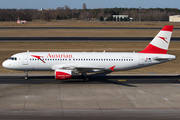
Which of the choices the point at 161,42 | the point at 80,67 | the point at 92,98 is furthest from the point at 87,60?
the point at 161,42

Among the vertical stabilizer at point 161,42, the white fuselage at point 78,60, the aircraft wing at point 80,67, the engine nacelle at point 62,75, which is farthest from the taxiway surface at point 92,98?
the vertical stabilizer at point 161,42

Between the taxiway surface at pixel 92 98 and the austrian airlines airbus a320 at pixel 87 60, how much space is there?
2176 mm

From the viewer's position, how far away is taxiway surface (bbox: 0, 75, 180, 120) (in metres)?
24.2

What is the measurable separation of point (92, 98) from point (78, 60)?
897 cm

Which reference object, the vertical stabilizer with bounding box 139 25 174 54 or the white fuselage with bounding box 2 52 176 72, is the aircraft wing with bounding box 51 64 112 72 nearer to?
the white fuselage with bounding box 2 52 176 72

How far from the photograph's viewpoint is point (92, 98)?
29.2 m

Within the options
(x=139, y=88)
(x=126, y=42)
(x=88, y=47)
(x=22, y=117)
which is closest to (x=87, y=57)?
(x=139, y=88)

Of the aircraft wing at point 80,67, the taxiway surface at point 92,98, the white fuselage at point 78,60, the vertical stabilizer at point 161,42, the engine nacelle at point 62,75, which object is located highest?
the vertical stabilizer at point 161,42

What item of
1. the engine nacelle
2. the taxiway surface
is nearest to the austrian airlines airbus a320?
the engine nacelle

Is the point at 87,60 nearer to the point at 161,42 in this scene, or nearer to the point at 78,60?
the point at 78,60

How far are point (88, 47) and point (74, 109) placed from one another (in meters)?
39.9

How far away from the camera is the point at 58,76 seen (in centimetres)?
3416

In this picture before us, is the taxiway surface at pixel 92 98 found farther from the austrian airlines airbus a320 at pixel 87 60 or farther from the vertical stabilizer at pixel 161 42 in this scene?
the vertical stabilizer at pixel 161 42

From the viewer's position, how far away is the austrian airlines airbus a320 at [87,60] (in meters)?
36.3
